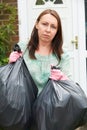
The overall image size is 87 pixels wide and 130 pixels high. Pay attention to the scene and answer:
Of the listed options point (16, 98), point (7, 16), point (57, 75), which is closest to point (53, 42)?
point (57, 75)

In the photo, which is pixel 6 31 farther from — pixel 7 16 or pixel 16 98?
pixel 16 98

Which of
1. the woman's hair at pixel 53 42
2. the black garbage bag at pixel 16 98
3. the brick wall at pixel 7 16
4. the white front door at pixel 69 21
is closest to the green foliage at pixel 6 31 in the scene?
the brick wall at pixel 7 16

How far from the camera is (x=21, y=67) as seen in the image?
10.1 ft

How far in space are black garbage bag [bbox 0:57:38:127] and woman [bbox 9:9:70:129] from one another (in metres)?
0.08

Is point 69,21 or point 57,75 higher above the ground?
point 69,21

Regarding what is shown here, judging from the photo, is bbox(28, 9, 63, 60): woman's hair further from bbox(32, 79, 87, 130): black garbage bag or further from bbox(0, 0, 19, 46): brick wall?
bbox(0, 0, 19, 46): brick wall

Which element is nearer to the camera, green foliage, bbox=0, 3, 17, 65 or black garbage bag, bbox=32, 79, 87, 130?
black garbage bag, bbox=32, 79, 87, 130

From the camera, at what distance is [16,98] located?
2955 mm

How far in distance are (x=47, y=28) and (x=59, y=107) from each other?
618mm

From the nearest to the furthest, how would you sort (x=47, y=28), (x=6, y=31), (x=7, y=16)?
(x=47, y=28) → (x=6, y=31) → (x=7, y=16)

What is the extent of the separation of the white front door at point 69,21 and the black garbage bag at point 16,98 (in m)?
2.75

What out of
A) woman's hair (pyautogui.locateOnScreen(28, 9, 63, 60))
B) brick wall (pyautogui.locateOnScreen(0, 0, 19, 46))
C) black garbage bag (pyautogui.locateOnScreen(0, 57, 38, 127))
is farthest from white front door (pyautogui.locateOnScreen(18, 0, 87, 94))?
black garbage bag (pyautogui.locateOnScreen(0, 57, 38, 127))

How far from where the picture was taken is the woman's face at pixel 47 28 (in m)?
3.05

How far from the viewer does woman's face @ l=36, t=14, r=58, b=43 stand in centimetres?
305
